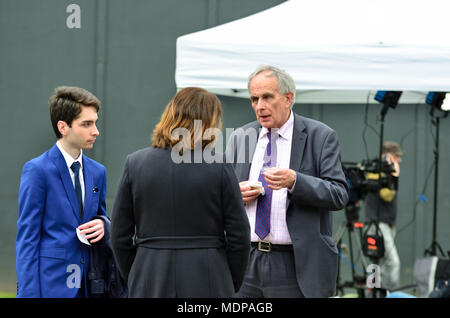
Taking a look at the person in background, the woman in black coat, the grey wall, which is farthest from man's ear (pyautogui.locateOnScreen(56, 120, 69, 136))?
the person in background

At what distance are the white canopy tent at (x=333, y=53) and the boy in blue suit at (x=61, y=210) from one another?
133cm

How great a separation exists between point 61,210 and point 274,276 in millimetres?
1039

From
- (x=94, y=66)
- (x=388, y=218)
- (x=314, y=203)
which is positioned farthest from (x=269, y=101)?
(x=94, y=66)

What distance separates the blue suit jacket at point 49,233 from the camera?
255 centimetres

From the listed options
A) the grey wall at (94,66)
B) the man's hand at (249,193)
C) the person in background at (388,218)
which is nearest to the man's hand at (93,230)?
the man's hand at (249,193)

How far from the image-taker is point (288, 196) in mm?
2818

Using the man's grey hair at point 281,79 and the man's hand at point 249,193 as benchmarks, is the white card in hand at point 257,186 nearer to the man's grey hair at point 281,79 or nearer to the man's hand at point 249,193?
the man's hand at point 249,193

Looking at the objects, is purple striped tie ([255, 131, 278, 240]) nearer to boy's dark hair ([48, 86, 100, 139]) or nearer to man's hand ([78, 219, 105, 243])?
man's hand ([78, 219, 105, 243])

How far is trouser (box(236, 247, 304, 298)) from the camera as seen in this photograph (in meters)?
2.79

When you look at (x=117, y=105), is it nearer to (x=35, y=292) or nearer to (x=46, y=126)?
(x=46, y=126)

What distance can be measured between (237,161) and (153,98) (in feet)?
12.9

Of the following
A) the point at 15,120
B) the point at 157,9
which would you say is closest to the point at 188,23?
the point at 157,9

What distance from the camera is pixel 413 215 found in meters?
6.91

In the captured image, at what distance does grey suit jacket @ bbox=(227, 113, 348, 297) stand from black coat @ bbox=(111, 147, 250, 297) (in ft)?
1.73
